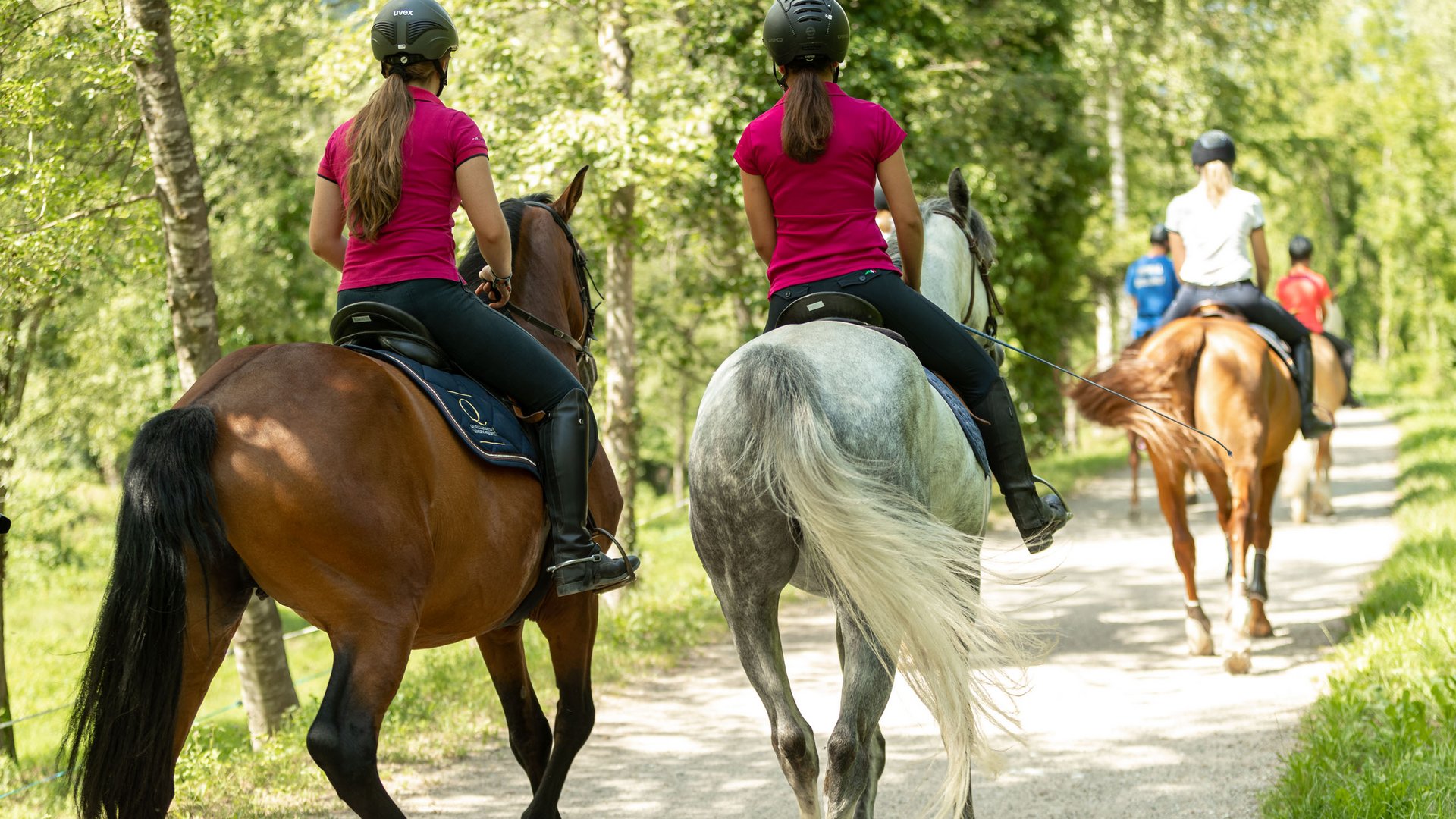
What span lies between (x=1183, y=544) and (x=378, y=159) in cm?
600

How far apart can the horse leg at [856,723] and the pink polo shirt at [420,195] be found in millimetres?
1758

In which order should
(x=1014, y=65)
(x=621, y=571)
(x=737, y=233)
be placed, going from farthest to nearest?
(x=1014, y=65), (x=737, y=233), (x=621, y=571)

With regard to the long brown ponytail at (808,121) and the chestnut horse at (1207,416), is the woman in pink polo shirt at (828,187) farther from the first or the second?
the chestnut horse at (1207,416)

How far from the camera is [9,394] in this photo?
23.9 ft

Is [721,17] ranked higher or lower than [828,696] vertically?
higher

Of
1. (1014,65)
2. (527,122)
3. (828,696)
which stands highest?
(1014,65)

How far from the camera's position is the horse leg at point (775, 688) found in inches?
149

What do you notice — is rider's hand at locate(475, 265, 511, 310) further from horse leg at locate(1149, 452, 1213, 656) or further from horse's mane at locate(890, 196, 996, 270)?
horse leg at locate(1149, 452, 1213, 656)

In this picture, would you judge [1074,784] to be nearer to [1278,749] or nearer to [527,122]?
[1278,749]

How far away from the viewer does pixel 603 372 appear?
1298 cm

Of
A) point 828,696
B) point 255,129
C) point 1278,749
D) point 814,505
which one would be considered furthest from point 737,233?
point 814,505

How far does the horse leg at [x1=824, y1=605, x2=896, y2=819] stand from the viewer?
12.2ft

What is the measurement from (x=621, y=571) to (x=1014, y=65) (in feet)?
39.3

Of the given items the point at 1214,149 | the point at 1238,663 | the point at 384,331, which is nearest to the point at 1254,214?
the point at 1214,149
